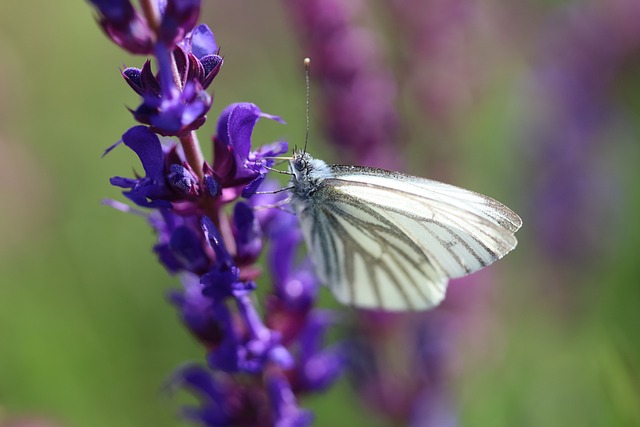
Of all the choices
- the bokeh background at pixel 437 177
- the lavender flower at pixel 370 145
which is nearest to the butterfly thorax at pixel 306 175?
the lavender flower at pixel 370 145

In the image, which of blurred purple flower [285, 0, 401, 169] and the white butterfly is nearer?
the white butterfly

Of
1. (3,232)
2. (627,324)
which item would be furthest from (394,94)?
(3,232)

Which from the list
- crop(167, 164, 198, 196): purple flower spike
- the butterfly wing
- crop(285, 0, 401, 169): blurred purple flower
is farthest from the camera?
crop(285, 0, 401, 169): blurred purple flower

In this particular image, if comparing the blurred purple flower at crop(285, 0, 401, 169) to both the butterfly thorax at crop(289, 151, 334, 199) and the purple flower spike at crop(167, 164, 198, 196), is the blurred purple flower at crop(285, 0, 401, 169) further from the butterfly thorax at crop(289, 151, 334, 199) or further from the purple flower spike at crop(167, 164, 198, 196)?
the purple flower spike at crop(167, 164, 198, 196)

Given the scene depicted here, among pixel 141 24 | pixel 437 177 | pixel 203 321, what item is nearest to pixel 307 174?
pixel 203 321

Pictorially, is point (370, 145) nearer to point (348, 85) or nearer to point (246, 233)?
point (348, 85)

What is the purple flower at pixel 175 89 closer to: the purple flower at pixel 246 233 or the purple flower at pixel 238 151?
the purple flower at pixel 238 151

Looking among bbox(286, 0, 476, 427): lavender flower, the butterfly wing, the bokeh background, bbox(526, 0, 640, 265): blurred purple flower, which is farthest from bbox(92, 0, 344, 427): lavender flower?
bbox(526, 0, 640, 265): blurred purple flower

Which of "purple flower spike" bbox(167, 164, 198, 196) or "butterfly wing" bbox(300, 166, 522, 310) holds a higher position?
"butterfly wing" bbox(300, 166, 522, 310)
